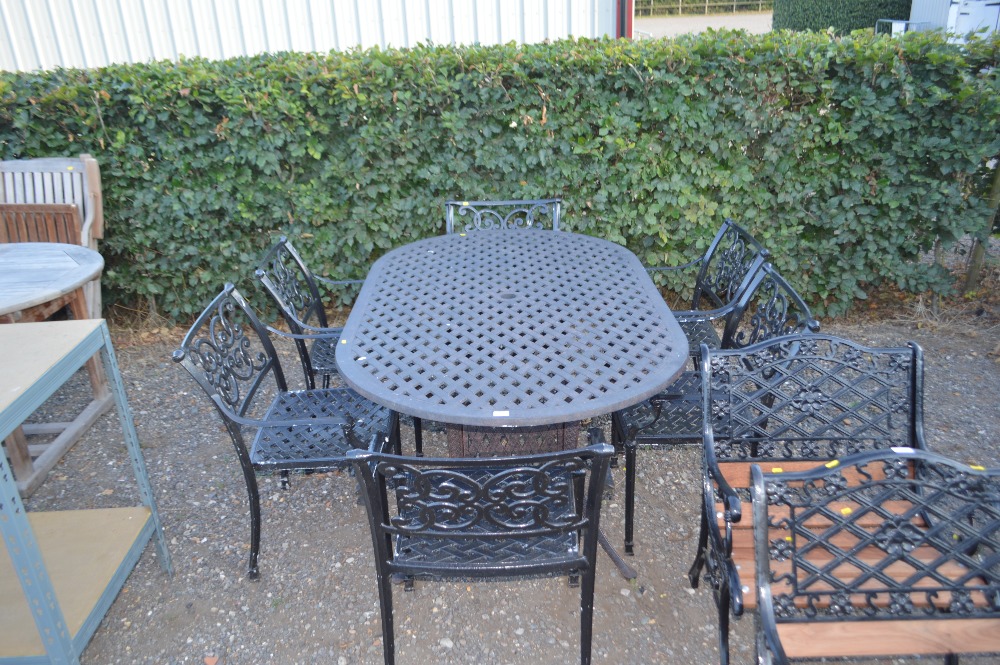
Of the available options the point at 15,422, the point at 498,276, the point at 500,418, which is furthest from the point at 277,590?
the point at 498,276

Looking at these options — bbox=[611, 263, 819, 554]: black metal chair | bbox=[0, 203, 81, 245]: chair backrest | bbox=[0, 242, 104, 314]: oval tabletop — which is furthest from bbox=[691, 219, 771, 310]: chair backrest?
bbox=[0, 203, 81, 245]: chair backrest

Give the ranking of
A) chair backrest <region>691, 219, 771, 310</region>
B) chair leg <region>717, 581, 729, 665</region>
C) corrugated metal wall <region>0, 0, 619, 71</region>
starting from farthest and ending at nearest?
corrugated metal wall <region>0, 0, 619, 71</region> < chair backrest <region>691, 219, 771, 310</region> < chair leg <region>717, 581, 729, 665</region>

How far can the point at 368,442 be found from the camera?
2.58 meters

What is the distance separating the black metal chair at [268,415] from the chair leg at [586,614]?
2.94ft

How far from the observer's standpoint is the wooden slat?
1683mm

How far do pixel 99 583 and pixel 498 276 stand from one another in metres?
1.91

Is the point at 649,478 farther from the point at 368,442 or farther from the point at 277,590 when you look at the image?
the point at 277,590

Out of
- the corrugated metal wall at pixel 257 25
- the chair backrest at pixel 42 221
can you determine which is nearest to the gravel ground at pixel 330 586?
the chair backrest at pixel 42 221

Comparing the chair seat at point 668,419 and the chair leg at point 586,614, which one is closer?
the chair leg at point 586,614

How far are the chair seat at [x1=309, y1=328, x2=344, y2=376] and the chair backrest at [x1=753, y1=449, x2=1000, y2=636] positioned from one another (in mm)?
1989

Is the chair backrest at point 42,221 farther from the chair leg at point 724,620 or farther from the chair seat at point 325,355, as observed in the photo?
the chair leg at point 724,620

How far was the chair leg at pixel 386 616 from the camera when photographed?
206 centimetres

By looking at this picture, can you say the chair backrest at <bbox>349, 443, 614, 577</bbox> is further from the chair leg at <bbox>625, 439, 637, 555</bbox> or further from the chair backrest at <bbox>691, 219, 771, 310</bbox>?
the chair backrest at <bbox>691, 219, 771, 310</bbox>

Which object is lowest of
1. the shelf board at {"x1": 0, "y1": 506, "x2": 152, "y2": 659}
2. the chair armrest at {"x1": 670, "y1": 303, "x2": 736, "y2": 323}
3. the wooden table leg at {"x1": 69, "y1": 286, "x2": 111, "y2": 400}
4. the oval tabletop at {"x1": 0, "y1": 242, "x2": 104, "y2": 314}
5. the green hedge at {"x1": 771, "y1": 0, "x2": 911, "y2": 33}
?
the shelf board at {"x1": 0, "y1": 506, "x2": 152, "y2": 659}
